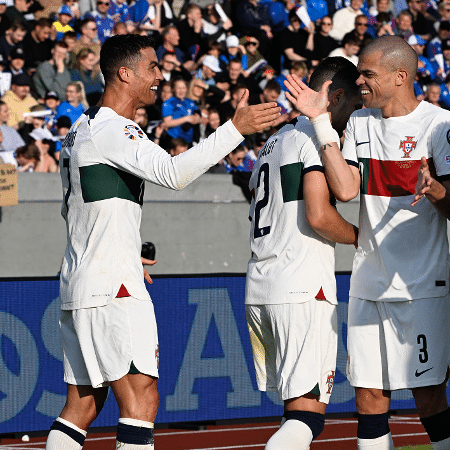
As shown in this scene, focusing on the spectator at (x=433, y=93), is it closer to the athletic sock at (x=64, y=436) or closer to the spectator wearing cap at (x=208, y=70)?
→ the spectator wearing cap at (x=208, y=70)

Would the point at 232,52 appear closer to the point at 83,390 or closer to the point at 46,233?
the point at 46,233

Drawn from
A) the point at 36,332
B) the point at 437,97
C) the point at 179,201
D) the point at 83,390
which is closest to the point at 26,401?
the point at 36,332

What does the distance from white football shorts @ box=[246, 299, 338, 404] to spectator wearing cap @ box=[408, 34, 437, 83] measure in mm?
11396

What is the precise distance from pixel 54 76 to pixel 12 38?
32.7 inches

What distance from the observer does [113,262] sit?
4.00m

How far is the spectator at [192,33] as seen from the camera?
12883 millimetres

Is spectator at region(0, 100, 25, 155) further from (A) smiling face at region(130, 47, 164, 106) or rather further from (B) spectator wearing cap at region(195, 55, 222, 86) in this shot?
(A) smiling face at region(130, 47, 164, 106)

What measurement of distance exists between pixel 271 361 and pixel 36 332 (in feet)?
9.82

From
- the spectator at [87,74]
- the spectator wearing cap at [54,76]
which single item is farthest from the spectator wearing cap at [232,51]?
the spectator wearing cap at [54,76]

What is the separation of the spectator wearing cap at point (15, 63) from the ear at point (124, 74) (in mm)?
7347

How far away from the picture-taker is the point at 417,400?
4.35 metres

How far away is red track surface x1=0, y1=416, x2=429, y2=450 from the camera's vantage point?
651 cm

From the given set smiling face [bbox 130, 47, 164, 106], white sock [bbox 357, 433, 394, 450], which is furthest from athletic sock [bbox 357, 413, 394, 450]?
smiling face [bbox 130, 47, 164, 106]

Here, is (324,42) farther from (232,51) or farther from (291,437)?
(291,437)
